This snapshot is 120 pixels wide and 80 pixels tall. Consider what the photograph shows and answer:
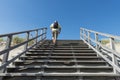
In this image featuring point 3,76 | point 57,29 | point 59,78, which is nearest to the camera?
point 3,76

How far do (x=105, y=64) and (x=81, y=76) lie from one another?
4.48ft

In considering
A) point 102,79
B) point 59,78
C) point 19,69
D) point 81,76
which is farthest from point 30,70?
point 102,79

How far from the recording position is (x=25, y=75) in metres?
3.46

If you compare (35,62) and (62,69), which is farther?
(35,62)

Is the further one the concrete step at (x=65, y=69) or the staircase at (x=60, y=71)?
the concrete step at (x=65, y=69)

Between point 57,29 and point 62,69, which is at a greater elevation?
point 57,29

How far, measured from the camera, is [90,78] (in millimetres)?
3721

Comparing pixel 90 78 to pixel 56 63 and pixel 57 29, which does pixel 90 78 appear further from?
pixel 57 29

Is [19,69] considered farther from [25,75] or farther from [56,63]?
[56,63]

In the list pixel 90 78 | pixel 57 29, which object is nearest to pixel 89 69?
Result: pixel 90 78

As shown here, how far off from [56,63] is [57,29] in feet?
14.9

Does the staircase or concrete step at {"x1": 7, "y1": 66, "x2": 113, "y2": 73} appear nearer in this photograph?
the staircase

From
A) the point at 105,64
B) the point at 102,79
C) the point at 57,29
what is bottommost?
the point at 102,79

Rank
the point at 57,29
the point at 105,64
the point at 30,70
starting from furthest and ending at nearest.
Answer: the point at 57,29, the point at 105,64, the point at 30,70
